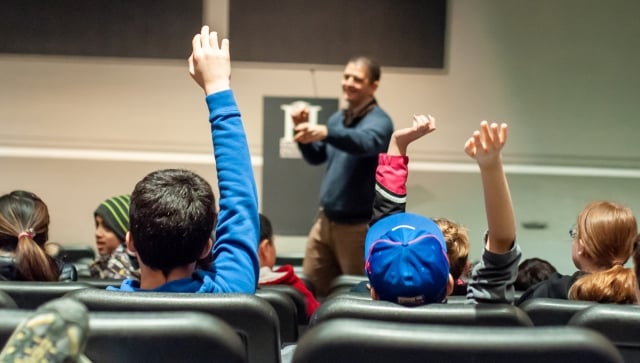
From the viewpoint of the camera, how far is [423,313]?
130 cm

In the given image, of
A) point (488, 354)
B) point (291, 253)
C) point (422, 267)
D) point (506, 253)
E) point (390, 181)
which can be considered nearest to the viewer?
point (488, 354)

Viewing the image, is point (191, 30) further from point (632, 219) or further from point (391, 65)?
point (632, 219)

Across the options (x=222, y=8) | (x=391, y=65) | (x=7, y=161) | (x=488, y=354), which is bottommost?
(x=7, y=161)

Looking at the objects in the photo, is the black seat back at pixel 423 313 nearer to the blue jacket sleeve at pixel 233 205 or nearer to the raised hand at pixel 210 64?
the blue jacket sleeve at pixel 233 205

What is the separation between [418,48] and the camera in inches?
197

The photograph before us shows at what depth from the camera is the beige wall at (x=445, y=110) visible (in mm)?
5047

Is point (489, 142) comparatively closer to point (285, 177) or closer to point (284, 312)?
point (284, 312)

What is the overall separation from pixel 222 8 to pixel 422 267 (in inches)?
156

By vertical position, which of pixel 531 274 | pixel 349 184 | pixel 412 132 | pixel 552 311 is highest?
pixel 412 132

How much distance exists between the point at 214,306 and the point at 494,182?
2.01 feet

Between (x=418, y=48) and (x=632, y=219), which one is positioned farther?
(x=418, y=48)

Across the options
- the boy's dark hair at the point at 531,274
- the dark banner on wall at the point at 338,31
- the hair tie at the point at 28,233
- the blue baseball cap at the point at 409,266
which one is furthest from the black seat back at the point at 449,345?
the dark banner on wall at the point at 338,31

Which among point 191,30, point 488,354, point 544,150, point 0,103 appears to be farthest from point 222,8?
point 488,354

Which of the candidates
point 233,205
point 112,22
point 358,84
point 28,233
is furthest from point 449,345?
point 112,22
